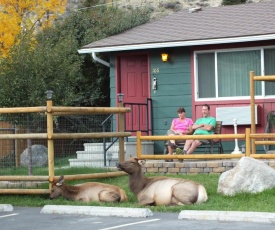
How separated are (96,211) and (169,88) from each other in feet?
31.3

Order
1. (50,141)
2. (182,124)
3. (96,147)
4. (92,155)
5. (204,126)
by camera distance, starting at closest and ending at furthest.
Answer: (50,141)
(92,155)
(96,147)
(204,126)
(182,124)

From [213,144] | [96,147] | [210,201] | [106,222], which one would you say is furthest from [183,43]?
[106,222]

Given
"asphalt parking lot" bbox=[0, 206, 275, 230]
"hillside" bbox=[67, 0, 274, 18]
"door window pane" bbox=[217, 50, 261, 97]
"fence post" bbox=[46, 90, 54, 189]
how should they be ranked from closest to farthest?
"asphalt parking lot" bbox=[0, 206, 275, 230]
"fence post" bbox=[46, 90, 54, 189]
"door window pane" bbox=[217, 50, 261, 97]
"hillside" bbox=[67, 0, 274, 18]

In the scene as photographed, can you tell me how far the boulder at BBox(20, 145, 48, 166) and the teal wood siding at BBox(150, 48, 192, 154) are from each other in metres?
6.86

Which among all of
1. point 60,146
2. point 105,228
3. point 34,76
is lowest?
point 105,228

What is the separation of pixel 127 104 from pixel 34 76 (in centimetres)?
369

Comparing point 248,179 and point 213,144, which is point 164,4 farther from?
point 248,179

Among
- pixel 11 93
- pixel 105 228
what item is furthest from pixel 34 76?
pixel 105 228

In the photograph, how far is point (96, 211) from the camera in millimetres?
13070

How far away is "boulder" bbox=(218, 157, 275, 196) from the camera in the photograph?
14.0 m

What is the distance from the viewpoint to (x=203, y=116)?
2000 centimetres

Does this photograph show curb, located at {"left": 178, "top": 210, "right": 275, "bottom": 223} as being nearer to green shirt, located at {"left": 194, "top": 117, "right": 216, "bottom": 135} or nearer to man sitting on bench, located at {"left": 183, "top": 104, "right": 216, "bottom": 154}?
man sitting on bench, located at {"left": 183, "top": 104, "right": 216, "bottom": 154}

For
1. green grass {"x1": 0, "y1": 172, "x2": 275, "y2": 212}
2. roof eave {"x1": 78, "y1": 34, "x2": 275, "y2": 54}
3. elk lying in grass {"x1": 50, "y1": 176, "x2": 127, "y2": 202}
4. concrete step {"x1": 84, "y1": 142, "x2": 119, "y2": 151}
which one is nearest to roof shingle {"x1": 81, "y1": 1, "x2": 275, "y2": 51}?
roof eave {"x1": 78, "y1": 34, "x2": 275, "y2": 54}

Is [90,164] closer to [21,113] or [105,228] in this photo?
[21,113]
